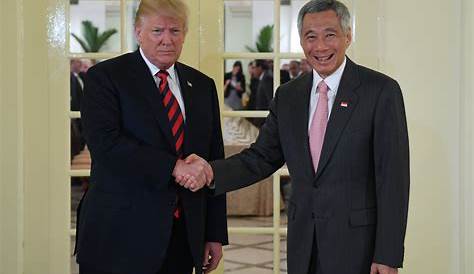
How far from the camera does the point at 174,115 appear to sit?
2586mm

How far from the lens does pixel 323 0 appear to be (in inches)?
97.8

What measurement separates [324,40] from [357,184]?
0.49 metres

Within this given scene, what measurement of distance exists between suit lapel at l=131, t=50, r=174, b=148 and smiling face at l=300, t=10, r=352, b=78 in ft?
1.76

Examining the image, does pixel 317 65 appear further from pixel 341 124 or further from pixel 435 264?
pixel 435 264

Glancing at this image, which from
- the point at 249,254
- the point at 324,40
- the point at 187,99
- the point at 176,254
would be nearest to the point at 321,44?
the point at 324,40

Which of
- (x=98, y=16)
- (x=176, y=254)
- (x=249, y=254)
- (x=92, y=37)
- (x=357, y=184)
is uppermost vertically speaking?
(x=98, y=16)

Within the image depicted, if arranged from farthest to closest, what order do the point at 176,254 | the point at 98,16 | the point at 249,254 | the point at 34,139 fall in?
the point at 98,16
the point at 249,254
the point at 34,139
the point at 176,254

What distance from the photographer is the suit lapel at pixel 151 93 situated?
2535 millimetres

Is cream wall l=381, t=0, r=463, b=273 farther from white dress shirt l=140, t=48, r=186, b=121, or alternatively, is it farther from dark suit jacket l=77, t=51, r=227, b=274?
dark suit jacket l=77, t=51, r=227, b=274

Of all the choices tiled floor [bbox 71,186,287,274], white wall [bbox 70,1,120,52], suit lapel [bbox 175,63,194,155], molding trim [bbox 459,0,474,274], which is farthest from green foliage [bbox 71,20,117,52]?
suit lapel [bbox 175,63,194,155]

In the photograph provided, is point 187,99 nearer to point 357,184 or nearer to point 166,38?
point 166,38

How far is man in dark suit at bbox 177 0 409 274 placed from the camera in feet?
7.81

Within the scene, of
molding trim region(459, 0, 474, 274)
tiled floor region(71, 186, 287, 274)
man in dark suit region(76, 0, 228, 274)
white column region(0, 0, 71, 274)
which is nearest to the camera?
man in dark suit region(76, 0, 228, 274)

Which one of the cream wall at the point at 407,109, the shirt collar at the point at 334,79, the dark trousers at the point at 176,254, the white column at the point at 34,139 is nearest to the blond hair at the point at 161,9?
the shirt collar at the point at 334,79
